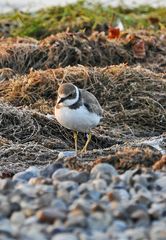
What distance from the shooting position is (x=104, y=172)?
675 centimetres

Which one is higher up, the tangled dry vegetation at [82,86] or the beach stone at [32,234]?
the beach stone at [32,234]

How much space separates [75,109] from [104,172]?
1.74 metres

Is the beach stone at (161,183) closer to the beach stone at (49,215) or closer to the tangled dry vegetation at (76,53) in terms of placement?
the beach stone at (49,215)

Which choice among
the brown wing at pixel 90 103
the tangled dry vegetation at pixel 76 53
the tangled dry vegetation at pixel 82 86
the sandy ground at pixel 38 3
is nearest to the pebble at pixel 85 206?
the tangled dry vegetation at pixel 82 86

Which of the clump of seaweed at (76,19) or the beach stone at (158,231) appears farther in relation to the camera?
the clump of seaweed at (76,19)

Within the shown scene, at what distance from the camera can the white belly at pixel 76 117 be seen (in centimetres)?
838

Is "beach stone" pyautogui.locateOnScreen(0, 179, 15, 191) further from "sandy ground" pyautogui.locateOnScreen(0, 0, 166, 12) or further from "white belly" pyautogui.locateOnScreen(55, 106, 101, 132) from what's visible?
"sandy ground" pyautogui.locateOnScreen(0, 0, 166, 12)

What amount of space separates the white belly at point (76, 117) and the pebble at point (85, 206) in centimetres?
155

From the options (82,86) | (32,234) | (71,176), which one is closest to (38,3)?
(82,86)

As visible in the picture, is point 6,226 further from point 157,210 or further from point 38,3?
point 38,3

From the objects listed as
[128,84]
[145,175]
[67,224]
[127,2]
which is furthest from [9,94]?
[127,2]

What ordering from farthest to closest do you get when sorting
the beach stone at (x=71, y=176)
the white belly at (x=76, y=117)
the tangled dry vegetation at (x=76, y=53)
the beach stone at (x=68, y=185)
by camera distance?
1. the tangled dry vegetation at (x=76, y=53)
2. the white belly at (x=76, y=117)
3. the beach stone at (x=71, y=176)
4. the beach stone at (x=68, y=185)

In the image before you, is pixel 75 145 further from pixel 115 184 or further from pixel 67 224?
pixel 67 224

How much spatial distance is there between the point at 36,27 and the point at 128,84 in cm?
540
